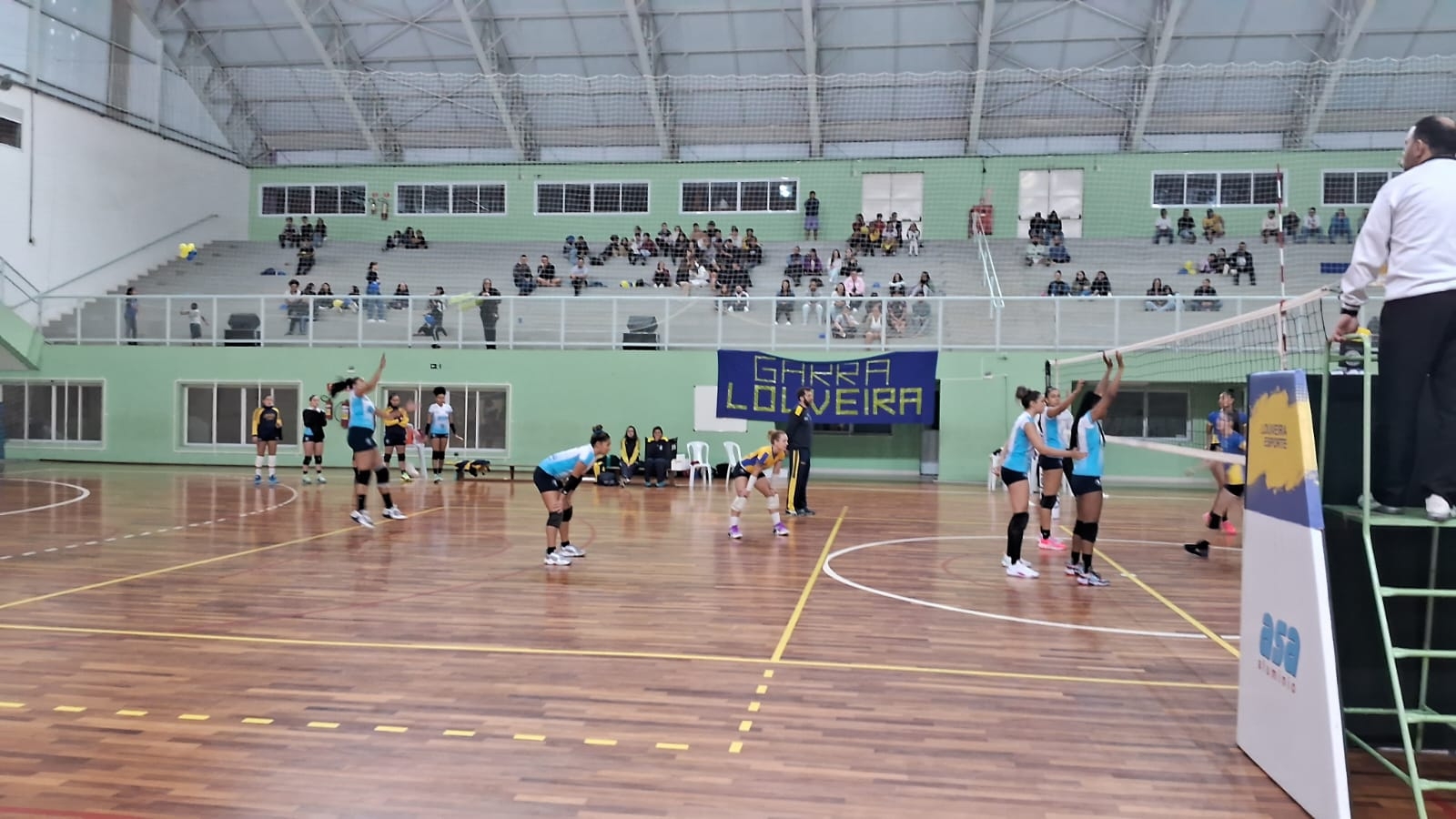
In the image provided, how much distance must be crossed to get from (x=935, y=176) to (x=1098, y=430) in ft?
76.8

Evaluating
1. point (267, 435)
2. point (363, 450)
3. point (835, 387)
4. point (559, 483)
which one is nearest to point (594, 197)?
point (835, 387)

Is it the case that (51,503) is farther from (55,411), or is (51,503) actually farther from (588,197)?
(588,197)

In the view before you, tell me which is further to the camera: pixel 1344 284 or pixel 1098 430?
pixel 1098 430

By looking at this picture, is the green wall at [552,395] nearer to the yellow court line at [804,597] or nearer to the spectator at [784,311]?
the spectator at [784,311]

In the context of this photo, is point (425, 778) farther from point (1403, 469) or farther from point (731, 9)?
point (731, 9)

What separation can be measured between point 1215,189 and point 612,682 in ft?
100

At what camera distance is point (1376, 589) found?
4.46 meters

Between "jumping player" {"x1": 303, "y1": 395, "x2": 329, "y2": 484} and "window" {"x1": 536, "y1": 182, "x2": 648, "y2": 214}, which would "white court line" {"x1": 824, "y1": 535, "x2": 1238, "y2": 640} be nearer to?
"jumping player" {"x1": 303, "y1": 395, "x2": 329, "y2": 484}

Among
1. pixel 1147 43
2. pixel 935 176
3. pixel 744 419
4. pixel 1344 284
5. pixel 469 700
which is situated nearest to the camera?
pixel 1344 284

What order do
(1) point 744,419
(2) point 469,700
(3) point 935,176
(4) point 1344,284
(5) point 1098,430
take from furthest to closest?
(3) point 935,176 < (1) point 744,419 < (5) point 1098,430 < (2) point 469,700 < (4) point 1344,284

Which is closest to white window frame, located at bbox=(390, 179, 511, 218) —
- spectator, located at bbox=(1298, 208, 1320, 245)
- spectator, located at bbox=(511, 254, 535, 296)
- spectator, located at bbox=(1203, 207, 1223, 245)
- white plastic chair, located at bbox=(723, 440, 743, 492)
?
spectator, located at bbox=(511, 254, 535, 296)

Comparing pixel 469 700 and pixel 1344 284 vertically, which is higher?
pixel 1344 284

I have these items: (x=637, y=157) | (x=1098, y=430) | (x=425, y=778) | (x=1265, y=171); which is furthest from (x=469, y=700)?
(x=1265, y=171)

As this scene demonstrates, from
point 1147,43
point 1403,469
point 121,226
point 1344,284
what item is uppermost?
point 1147,43
